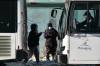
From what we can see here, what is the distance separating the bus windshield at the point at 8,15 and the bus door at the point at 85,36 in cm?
228

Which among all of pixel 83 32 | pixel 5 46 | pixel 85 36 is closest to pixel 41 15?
pixel 83 32

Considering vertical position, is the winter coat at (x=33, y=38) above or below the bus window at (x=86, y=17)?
below

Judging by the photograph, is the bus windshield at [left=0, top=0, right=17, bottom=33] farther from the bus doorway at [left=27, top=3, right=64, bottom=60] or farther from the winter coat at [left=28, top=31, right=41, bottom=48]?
the bus doorway at [left=27, top=3, right=64, bottom=60]

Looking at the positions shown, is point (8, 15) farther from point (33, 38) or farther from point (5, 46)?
point (33, 38)

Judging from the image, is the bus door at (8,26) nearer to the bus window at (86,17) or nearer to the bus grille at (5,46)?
the bus grille at (5,46)

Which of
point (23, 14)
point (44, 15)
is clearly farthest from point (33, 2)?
point (23, 14)

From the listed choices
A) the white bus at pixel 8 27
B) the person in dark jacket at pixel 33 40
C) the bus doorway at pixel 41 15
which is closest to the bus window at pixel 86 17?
the white bus at pixel 8 27

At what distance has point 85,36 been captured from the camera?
16.5 metres

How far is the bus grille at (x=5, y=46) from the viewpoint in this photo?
15.2 m

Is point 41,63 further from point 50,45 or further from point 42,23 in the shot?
point 42,23

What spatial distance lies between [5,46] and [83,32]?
281 cm

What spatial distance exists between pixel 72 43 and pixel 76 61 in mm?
605

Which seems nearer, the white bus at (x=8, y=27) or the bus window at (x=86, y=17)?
the white bus at (x=8, y=27)

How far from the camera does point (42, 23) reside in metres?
24.8
